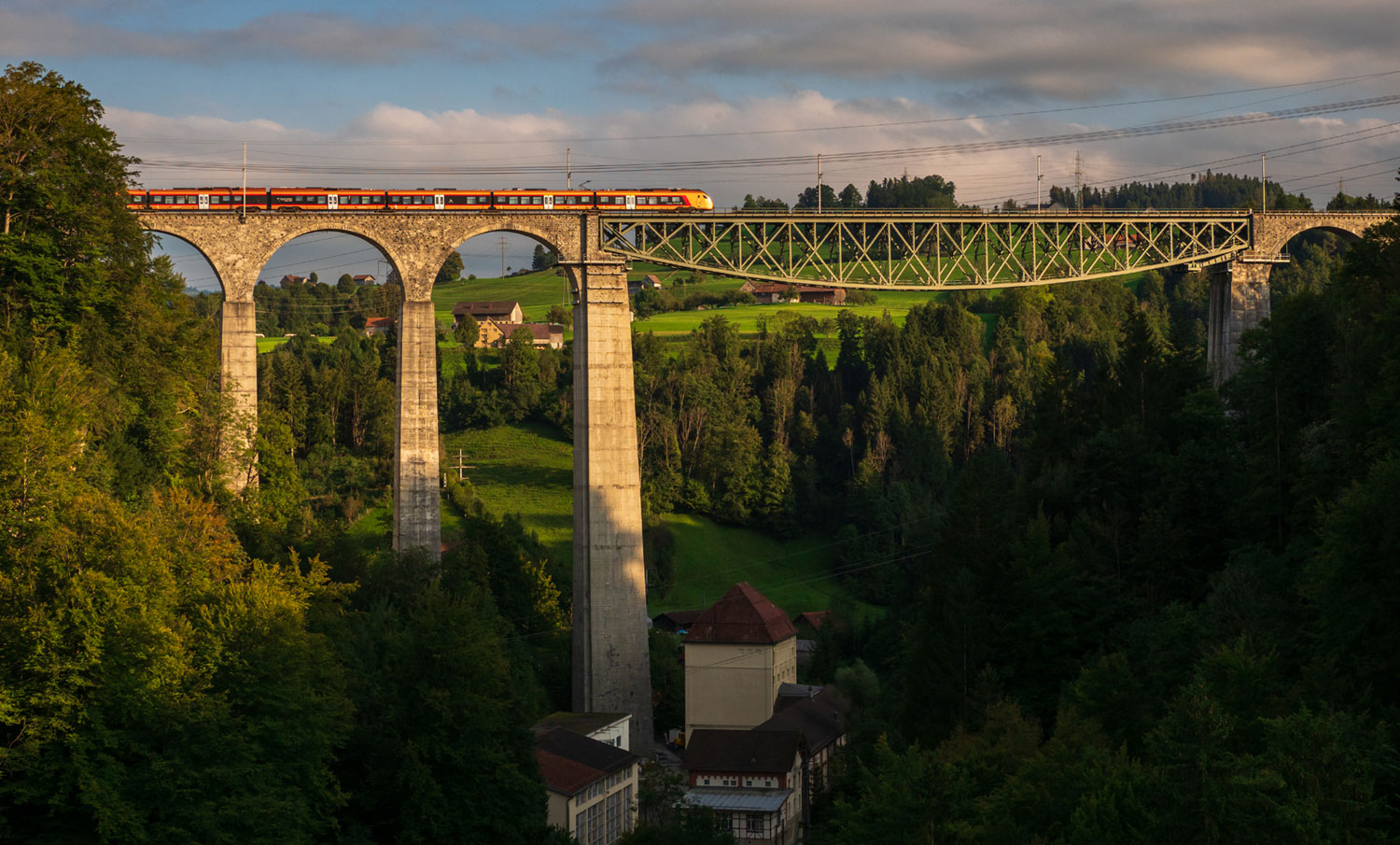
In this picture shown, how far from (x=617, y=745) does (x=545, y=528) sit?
48.6m

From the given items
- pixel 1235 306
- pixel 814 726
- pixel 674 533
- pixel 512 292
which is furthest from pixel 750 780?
pixel 512 292

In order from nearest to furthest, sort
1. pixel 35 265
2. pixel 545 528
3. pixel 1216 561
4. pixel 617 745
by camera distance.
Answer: pixel 35 265 → pixel 1216 561 → pixel 617 745 → pixel 545 528

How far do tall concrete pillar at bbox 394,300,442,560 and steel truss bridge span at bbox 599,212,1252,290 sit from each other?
30.5 ft

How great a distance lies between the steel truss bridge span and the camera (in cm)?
6600

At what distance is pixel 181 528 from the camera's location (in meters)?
43.2

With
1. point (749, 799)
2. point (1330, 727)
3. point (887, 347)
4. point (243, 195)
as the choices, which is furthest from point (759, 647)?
point (887, 347)

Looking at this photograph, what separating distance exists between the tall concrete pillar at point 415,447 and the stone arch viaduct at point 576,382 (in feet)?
0.15

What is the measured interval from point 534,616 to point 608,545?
1519cm

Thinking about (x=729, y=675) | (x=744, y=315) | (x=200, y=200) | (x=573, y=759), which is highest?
(x=200, y=200)

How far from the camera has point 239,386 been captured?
196ft

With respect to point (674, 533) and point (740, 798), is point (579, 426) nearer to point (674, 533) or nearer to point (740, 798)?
point (740, 798)

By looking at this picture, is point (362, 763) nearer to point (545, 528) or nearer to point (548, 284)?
point (545, 528)

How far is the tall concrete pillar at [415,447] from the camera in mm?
61031

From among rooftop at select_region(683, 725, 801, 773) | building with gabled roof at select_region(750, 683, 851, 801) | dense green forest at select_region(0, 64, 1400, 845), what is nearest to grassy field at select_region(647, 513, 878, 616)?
building with gabled roof at select_region(750, 683, 851, 801)
